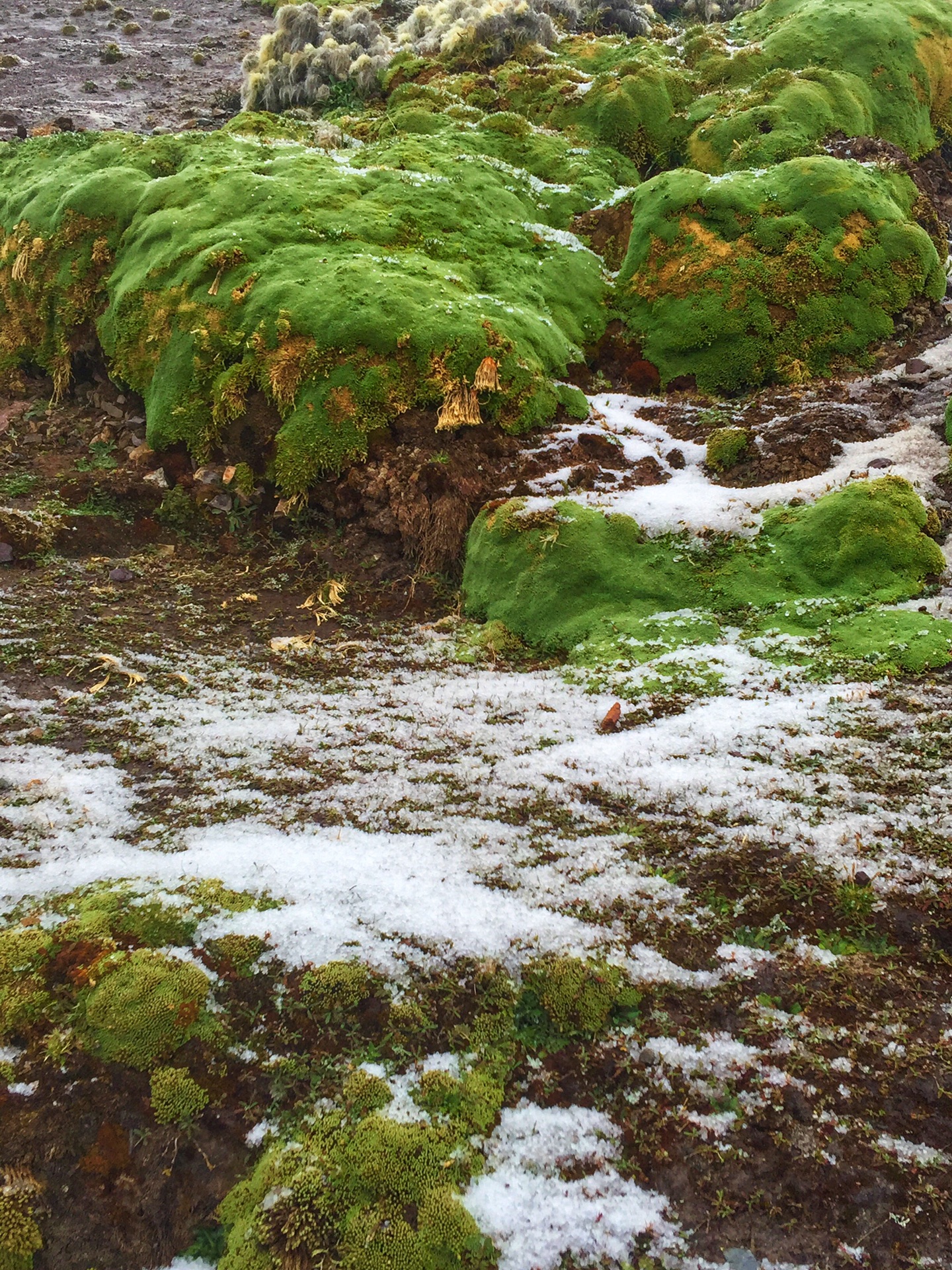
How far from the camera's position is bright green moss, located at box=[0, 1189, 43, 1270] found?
4887 millimetres

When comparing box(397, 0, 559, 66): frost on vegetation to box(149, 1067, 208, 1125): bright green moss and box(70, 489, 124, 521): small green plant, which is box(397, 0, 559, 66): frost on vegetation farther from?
box(149, 1067, 208, 1125): bright green moss

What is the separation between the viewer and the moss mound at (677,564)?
40.4ft

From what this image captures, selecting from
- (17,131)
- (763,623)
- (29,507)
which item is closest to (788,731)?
(763,623)

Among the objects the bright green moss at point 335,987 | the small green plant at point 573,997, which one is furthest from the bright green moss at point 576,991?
the bright green moss at point 335,987

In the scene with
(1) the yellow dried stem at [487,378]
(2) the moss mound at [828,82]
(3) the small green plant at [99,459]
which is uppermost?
(2) the moss mound at [828,82]

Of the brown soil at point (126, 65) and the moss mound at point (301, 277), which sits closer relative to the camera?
the moss mound at point (301, 277)

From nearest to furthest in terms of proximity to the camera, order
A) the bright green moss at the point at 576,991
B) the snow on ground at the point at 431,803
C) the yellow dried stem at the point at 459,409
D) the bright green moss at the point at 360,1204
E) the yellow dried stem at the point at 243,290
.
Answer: the bright green moss at the point at 360,1204 < the bright green moss at the point at 576,991 < the snow on ground at the point at 431,803 < the yellow dried stem at the point at 459,409 < the yellow dried stem at the point at 243,290

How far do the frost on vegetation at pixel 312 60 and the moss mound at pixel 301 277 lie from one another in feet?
30.9

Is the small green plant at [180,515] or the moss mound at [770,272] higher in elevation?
the moss mound at [770,272]

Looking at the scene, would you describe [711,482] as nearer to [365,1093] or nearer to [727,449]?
[727,449]

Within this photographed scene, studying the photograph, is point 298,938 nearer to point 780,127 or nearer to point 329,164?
point 329,164

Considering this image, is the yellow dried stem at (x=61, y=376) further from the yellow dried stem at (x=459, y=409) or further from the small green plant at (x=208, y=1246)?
the small green plant at (x=208, y=1246)

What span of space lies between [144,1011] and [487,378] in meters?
13.5

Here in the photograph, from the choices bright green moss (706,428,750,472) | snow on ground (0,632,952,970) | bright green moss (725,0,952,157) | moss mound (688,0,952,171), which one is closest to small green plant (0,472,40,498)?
snow on ground (0,632,952,970)
